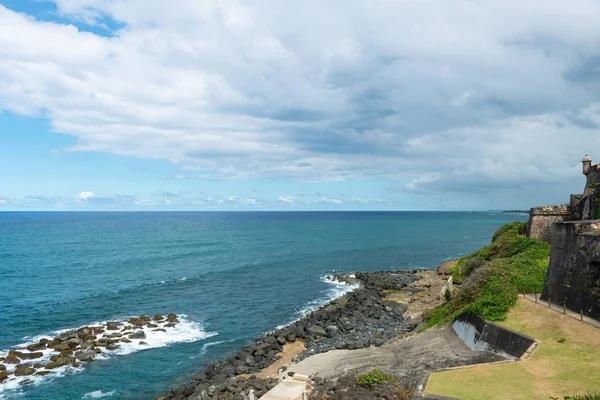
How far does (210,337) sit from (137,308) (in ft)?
45.7

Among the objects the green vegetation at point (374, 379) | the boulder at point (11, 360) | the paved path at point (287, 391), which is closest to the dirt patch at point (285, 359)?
the green vegetation at point (374, 379)

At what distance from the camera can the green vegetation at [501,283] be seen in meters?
23.5

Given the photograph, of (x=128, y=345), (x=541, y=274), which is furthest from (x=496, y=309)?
(x=128, y=345)

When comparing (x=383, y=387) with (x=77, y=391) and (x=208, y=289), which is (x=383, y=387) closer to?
(x=77, y=391)

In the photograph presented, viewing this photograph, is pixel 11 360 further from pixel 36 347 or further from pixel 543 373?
pixel 543 373

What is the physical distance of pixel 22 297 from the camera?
49719 millimetres

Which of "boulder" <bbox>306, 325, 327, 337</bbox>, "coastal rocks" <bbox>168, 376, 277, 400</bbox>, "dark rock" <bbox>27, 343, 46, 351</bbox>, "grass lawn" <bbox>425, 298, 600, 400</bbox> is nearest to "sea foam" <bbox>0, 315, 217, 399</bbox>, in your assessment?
"dark rock" <bbox>27, 343, 46, 351</bbox>

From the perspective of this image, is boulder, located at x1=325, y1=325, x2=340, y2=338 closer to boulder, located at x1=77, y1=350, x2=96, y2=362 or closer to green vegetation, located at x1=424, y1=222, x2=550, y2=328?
green vegetation, located at x1=424, y1=222, x2=550, y2=328

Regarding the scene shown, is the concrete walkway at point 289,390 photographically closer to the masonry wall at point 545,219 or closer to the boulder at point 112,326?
the boulder at point 112,326

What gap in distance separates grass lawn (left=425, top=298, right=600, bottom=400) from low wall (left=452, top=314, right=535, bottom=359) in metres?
0.79

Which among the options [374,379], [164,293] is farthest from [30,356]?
[374,379]

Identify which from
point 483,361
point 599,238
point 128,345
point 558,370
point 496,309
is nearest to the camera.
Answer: point 558,370

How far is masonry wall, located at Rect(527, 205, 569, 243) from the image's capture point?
128 ft

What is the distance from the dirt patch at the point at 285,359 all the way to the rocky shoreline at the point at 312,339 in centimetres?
26
